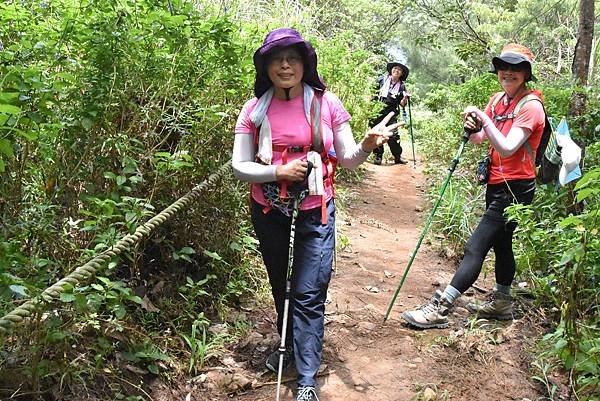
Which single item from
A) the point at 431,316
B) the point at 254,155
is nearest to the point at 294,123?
the point at 254,155

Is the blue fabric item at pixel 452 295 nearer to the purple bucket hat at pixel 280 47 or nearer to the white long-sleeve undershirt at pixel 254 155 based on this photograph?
the white long-sleeve undershirt at pixel 254 155

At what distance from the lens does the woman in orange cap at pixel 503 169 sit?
3.97m

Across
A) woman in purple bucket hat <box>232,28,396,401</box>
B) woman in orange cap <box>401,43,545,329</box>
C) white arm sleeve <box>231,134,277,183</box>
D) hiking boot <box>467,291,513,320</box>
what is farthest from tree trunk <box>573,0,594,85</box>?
white arm sleeve <box>231,134,277,183</box>

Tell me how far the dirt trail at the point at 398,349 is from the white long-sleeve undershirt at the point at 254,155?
1331 mm

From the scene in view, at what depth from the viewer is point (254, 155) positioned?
3416 mm

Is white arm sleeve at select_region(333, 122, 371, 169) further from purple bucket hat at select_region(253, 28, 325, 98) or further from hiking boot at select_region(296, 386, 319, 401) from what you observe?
hiking boot at select_region(296, 386, 319, 401)

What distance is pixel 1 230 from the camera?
9.09 ft

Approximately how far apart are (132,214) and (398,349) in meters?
2.13

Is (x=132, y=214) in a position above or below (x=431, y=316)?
above

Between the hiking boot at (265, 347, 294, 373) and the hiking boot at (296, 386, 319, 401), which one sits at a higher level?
the hiking boot at (296, 386, 319, 401)

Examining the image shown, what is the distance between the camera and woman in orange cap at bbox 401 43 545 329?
13.0 ft

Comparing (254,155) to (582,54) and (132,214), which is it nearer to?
(132,214)

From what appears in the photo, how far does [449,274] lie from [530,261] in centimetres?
143

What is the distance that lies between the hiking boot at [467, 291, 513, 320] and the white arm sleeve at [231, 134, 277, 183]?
229 centimetres
